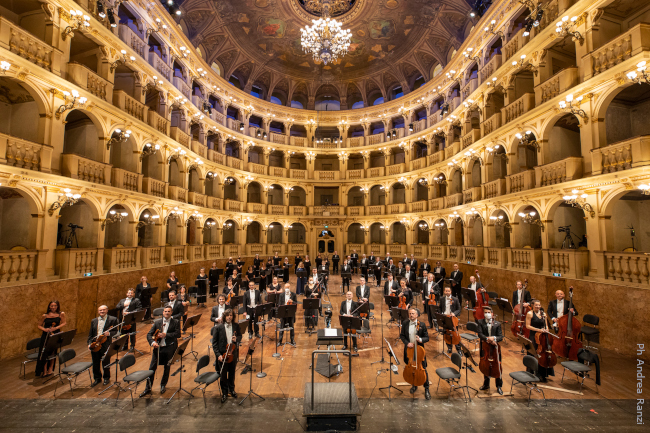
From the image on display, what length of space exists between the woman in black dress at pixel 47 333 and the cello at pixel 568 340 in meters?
12.8

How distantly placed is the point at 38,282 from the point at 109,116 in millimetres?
7553

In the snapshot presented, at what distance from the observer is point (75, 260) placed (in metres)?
11.4

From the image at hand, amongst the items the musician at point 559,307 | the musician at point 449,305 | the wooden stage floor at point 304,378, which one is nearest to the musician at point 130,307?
the wooden stage floor at point 304,378

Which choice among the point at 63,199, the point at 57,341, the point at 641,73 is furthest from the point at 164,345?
the point at 641,73

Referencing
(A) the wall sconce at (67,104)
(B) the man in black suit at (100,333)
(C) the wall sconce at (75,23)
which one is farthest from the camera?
(C) the wall sconce at (75,23)

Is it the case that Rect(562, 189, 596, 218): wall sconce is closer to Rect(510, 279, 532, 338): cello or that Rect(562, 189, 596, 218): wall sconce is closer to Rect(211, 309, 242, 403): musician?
Rect(510, 279, 532, 338): cello

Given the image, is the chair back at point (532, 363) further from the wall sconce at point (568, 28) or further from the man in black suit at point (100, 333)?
the wall sconce at point (568, 28)

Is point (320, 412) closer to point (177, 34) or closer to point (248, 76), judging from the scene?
point (177, 34)

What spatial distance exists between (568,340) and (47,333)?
1351 centimetres

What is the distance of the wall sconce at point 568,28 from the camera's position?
38.0 ft

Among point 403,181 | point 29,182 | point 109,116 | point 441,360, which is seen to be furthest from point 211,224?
point 441,360

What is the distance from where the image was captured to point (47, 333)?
7.87 m

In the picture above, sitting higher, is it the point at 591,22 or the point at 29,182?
the point at 591,22

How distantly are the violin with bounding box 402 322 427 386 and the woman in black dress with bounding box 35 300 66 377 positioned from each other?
862 centimetres
